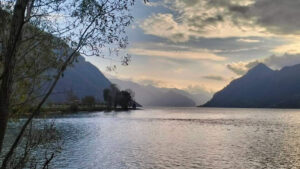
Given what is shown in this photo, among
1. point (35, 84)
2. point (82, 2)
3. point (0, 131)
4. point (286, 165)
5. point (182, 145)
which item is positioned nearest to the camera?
point (0, 131)

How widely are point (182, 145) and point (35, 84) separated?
183ft

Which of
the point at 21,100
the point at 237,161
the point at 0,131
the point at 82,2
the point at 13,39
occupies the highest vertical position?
the point at 82,2

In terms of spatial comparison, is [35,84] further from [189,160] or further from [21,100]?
[189,160]

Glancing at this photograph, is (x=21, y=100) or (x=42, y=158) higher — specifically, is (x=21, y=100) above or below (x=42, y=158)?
above

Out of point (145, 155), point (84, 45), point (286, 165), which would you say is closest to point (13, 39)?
point (84, 45)

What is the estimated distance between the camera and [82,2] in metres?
13.6

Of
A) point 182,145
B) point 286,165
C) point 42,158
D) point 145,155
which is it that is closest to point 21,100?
point 42,158

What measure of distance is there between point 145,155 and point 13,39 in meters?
43.4

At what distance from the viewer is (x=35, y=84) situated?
1451 centimetres

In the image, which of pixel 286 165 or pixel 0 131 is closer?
pixel 0 131

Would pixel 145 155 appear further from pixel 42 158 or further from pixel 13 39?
pixel 13 39

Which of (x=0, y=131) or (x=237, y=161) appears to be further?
(x=237, y=161)

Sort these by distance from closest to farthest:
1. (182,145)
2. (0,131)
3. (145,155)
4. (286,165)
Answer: (0,131) → (286,165) → (145,155) → (182,145)

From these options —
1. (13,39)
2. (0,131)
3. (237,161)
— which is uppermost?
(13,39)
